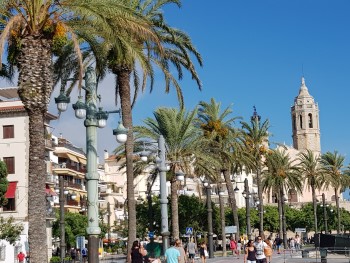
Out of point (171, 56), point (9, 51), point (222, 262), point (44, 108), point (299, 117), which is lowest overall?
point (222, 262)

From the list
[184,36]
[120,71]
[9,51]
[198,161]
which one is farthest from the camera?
[198,161]

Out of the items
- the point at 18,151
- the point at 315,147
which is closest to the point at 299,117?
the point at 315,147

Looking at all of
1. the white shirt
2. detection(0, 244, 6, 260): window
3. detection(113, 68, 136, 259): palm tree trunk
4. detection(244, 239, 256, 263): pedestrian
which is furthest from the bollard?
detection(0, 244, 6, 260): window

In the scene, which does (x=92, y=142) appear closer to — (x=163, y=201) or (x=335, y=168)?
(x=163, y=201)

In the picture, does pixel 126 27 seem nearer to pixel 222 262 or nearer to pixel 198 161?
pixel 198 161

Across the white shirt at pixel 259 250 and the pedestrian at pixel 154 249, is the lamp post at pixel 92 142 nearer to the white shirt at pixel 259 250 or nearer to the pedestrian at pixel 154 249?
the white shirt at pixel 259 250

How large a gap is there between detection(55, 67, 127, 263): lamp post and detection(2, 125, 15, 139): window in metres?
44.1

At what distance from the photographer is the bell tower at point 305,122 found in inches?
6560

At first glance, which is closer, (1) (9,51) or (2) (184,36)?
(1) (9,51)

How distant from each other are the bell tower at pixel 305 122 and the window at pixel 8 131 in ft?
375

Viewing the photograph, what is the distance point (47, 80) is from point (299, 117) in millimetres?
154470

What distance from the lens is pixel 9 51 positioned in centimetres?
1861

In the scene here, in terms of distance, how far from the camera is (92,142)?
16.3 m

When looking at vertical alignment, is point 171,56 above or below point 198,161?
above
